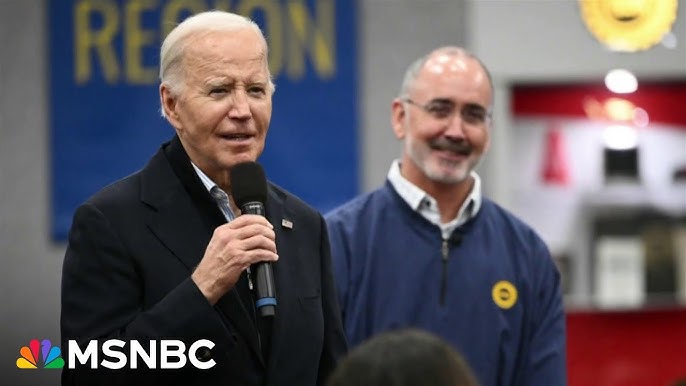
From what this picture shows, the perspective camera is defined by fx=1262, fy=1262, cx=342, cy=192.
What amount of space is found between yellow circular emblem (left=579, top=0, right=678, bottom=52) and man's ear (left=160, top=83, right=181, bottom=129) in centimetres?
450

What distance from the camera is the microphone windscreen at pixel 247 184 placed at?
2494 mm

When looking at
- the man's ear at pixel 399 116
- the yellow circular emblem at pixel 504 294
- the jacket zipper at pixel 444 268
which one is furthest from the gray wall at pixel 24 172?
the yellow circular emblem at pixel 504 294

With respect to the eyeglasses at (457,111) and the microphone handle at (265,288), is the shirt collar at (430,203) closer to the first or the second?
the eyeglasses at (457,111)

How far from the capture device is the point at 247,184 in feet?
8.18

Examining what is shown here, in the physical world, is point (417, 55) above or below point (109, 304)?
above

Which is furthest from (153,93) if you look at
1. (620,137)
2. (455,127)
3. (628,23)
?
(455,127)

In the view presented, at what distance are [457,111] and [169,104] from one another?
1.22m

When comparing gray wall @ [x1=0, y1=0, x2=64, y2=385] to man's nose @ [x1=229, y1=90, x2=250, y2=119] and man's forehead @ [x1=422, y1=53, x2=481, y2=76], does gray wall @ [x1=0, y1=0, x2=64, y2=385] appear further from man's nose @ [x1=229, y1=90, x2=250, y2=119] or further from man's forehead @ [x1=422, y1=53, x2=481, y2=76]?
man's nose @ [x1=229, y1=90, x2=250, y2=119]

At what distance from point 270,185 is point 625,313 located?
15.1 feet

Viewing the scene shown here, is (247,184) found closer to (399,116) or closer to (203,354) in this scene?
(203,354)

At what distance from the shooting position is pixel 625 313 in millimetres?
6996

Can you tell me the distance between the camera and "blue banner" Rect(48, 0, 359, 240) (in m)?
6.79

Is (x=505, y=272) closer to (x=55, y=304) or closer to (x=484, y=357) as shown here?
(x=484, y=357)

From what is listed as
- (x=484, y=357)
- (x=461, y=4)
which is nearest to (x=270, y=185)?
(x=484, y=357)
